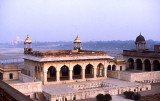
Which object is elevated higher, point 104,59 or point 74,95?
point 104,59

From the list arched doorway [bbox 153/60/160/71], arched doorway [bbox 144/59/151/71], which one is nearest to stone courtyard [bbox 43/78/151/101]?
arched doorway [bbox 153/60/160/71]

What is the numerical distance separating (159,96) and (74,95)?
921 cm

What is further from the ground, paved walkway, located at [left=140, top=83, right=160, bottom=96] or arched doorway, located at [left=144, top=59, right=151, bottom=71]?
arched doorway, located at [left=144, top=59, right=151, bottom=71]

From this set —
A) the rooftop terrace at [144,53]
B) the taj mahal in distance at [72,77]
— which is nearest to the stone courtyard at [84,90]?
the taj mahal in distance at [72,77]

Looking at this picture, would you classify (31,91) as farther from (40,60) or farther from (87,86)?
(87,86)

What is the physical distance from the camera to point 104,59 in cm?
3353

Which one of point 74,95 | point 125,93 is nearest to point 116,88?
point 125,93

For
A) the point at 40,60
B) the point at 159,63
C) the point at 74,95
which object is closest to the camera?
the point at 74,95

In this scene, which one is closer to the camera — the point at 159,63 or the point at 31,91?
the point at 31,91

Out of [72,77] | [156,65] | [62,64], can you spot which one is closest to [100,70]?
[72,77]

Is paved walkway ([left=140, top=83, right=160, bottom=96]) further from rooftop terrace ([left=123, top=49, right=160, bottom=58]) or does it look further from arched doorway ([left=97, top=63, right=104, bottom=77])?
arched doorway ([left=97, top=63, right=104, bottom=77])

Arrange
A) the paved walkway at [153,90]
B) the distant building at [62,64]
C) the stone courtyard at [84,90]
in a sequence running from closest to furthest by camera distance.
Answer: the stone courtyard at [84,90] < the paved walkway at [153,90] < the distant building at [62,64]

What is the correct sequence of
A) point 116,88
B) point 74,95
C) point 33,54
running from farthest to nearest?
point 33,54 → point 116,88 → point 74,95

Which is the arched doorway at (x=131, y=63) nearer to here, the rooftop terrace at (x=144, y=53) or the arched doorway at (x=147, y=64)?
the rooftop terrace at (x=144, y=53)
